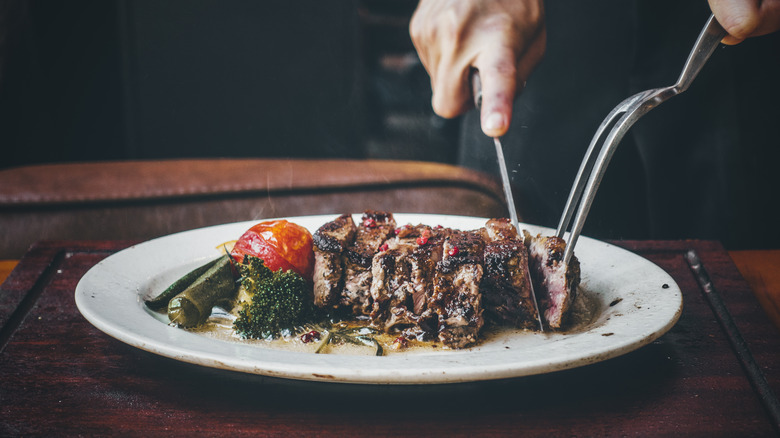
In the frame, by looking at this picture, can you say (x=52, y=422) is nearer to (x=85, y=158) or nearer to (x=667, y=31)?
(x=667, y=31)

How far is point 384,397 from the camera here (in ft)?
3.67

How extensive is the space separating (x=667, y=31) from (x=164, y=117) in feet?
10.1

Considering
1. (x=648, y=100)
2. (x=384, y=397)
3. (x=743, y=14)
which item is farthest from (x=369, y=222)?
(x=743, y=14)

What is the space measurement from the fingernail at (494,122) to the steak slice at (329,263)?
18.3 inches

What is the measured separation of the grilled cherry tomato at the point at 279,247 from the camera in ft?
5.30

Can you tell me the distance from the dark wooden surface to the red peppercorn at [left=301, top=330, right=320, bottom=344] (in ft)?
0.66

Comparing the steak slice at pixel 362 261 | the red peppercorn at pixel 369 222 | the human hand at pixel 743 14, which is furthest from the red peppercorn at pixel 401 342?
the human hand at pixel 743 14

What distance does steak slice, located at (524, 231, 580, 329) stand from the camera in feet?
4.49

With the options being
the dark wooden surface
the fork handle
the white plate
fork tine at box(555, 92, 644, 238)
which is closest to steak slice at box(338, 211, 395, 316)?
the white plate

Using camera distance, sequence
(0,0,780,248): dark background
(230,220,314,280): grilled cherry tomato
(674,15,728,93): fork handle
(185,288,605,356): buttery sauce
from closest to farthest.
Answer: (674,15,728,93): fork handle → (185,288,605,356): buttery sauce → (230,220,314,280): grilled cherry tomato → (0,0,780,248): dark background

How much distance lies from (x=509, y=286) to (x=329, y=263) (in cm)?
43

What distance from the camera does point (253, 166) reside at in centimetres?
318

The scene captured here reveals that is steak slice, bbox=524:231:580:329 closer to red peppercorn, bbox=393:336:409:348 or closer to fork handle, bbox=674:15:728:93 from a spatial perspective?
red peppercorn, bbox=393:336:409:348

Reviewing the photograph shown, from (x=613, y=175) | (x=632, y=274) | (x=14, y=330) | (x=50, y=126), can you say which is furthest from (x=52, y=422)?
(x=50, y=126)
